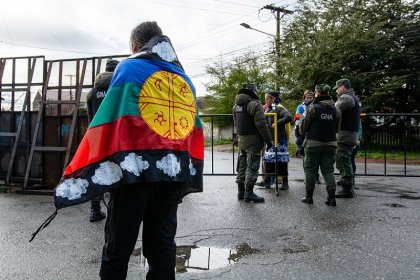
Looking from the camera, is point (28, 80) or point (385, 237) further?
point (28, 80)

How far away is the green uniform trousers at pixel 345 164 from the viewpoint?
765 cm

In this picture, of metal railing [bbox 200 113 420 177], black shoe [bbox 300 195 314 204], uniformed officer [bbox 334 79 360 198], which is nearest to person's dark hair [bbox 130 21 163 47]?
black shoe [bbox 300 195 314 204]

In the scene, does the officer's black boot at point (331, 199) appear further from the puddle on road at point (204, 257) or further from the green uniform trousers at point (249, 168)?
the puddle on road at point (204, 257)

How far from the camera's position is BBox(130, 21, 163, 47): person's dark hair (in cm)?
285

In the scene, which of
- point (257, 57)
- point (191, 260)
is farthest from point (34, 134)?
point (257, 57)

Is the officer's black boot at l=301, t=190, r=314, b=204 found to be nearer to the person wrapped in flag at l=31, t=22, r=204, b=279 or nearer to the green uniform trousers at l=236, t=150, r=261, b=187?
the green uniform trousers at l=236, t=150, r=261, b=187

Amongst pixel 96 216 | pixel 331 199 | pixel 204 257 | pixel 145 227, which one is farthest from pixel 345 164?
pixel 145 227

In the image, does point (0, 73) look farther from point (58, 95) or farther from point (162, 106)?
point (162, 106)

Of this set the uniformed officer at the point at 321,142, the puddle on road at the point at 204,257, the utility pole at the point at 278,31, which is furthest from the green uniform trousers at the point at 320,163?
the utility pole at the point at 278,31

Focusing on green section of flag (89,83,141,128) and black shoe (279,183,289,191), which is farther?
black shoe (279,183,289,191)

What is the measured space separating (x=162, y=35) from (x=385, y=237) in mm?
3644

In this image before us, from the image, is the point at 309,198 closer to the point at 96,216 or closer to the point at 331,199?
the point at 331,199

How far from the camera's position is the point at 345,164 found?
7.66m

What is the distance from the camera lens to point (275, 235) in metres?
5.12
